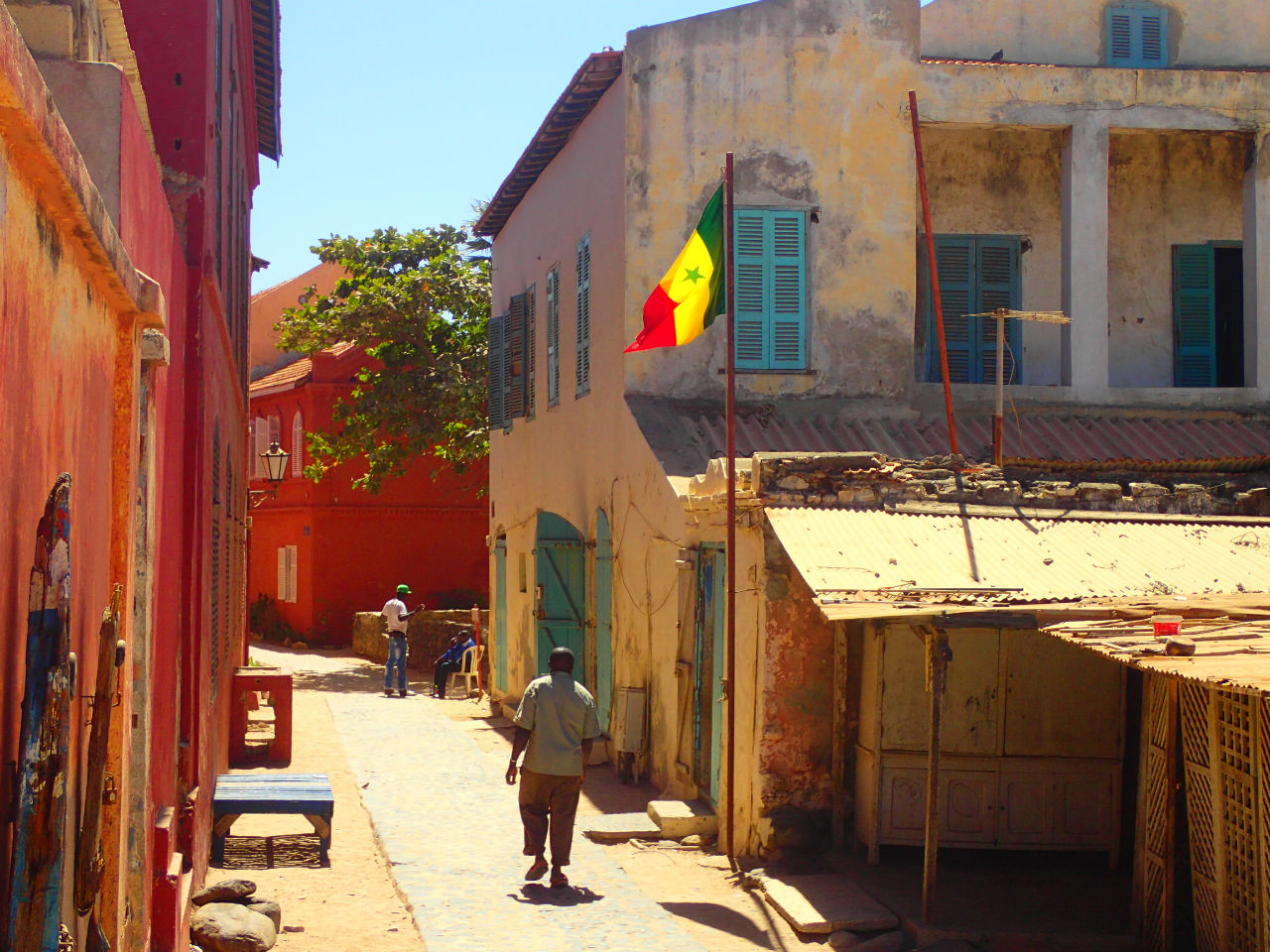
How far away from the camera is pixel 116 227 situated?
480 cm

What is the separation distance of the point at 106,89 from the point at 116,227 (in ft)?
1.63

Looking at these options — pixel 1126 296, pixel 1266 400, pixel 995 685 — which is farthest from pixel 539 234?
pixel 995 685

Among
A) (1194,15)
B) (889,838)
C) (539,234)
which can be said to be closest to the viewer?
(889,838)

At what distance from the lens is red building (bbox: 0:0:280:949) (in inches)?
127

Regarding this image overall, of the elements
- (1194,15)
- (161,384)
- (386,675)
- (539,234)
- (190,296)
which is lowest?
(386,675)

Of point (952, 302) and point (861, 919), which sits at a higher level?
point (952, 302)

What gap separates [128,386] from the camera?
496 cm

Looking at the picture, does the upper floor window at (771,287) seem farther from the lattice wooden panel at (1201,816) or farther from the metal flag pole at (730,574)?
the lattice wooden panel at (1201,816)

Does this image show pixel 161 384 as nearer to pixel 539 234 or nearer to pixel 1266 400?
pixel 1266 400

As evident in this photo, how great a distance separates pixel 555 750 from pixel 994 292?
7.07 metres

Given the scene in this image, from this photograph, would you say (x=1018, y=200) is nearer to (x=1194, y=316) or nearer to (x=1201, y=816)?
(x=1194, y=316)

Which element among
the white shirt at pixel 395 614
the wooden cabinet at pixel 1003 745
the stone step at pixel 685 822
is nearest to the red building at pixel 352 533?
the white shirt at pixel 395 614

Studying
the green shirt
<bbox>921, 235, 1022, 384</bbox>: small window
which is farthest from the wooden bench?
<bbox>921, 235, 1022, 384</bbox>: small window

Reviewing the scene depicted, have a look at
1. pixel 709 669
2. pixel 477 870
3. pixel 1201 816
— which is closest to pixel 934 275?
pixel 709 669
